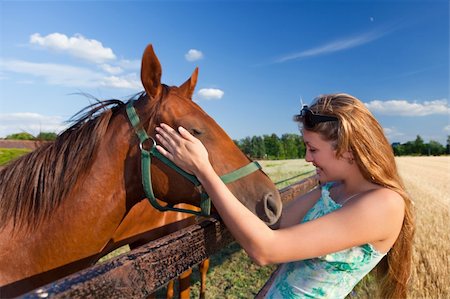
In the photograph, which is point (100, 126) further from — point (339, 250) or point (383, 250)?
point (383, 250)

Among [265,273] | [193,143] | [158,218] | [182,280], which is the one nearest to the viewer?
[193,143]

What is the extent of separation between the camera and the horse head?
7.23 ft

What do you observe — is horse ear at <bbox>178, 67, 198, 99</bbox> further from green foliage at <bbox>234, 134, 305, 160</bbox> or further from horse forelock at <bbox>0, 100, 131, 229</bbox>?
green foliage at <bbox>234, 134, 305, 160</bbox>

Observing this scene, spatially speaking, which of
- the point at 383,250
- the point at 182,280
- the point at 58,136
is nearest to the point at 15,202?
the point at 58,136

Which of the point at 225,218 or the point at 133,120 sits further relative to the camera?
the point at 133,120

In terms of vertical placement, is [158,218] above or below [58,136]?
below

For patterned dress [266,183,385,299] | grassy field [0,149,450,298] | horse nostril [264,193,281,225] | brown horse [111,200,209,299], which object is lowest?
grassy field [0,149,450,298]

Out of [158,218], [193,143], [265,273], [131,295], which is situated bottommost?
[265,273]

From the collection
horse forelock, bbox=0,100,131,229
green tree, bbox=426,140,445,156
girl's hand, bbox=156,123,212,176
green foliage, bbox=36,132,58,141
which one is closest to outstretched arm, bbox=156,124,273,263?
girl's hand, bbox=156,123,212,176

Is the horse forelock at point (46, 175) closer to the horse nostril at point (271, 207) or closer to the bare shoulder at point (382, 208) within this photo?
the horse nostril at point (271, 207)

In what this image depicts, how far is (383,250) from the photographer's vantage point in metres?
1.69

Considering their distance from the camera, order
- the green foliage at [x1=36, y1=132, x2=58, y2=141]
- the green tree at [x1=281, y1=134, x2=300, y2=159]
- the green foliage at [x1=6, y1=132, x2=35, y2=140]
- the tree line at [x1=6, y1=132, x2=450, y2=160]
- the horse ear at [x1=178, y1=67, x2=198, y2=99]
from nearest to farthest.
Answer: the horse ear at [x1=178, y1=67, x2=198, y2=99]
the green foliage at [x1=36, y1=132, x2=58, y2=141]
the green foliage at [x1=6, y1=132, x2=35, y2=140]
the tree line at [x1=6, y1=132, x2=450, y2=160]
the green tree at [x1=281, y1=134, x2=300, y2=159]

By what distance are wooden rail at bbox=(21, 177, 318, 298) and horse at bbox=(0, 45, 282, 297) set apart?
0.96 ft

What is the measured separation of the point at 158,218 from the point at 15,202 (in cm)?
199
